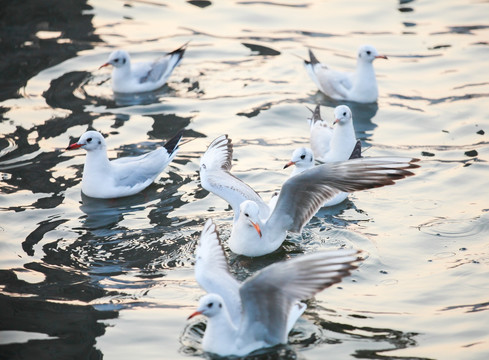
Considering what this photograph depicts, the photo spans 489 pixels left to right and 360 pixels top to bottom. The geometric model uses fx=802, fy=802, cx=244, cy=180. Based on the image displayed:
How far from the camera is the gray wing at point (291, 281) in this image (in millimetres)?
6398

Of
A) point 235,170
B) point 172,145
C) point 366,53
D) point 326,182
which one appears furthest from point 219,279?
point 366,53

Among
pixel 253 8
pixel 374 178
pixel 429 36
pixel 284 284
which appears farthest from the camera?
pixel 253 8

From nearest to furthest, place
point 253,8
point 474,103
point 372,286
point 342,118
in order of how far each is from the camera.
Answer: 1. point 372,286
2. point 342,118
3. point 474,103
4. point 253,8

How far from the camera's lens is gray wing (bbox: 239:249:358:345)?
640 cm

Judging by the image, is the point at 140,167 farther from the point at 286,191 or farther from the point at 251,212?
the point at 286,191

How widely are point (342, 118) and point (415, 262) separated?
110 inches

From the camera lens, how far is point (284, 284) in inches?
255

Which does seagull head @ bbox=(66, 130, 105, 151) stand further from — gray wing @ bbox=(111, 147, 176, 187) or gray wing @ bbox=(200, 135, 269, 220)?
gray wing @ bbox=(200, 135, 269, 220)

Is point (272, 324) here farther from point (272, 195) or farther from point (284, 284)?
point (272, 195)

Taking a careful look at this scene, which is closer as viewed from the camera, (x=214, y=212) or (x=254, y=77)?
(x=214, y=212)

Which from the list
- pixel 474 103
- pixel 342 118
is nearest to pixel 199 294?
pixel 342 118

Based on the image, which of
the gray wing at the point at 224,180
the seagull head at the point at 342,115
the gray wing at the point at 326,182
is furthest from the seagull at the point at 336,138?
the gray wing at the point at 326,182

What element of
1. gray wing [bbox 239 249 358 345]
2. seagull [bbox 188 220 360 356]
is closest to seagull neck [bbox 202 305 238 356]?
seagull [bbox 188 220 360 356]

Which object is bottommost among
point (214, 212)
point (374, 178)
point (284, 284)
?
point (214, 212)
